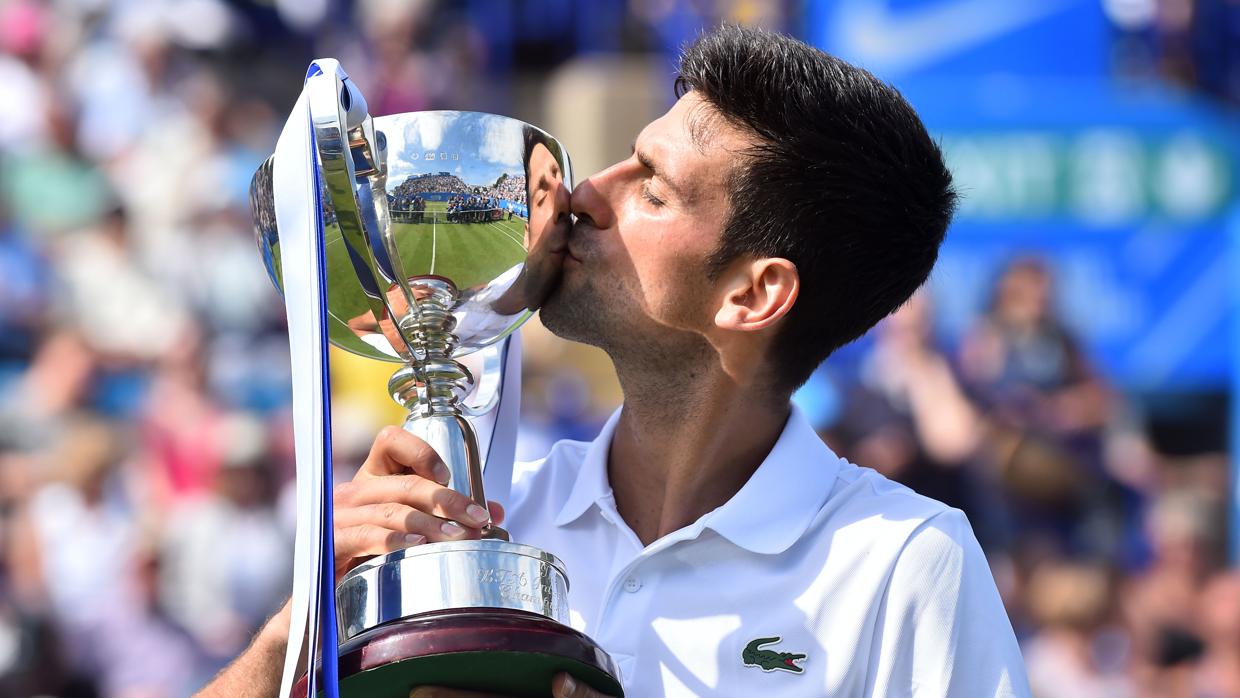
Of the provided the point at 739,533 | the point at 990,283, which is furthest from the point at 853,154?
the point at 990,283

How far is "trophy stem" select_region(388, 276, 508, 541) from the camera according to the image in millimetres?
2279

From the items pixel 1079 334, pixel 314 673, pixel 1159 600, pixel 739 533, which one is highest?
pixel 1079 334

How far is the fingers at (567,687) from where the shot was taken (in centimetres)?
204

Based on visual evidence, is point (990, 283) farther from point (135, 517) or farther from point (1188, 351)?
point (135, 517)

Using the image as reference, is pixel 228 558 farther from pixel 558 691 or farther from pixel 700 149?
pixel 558 691

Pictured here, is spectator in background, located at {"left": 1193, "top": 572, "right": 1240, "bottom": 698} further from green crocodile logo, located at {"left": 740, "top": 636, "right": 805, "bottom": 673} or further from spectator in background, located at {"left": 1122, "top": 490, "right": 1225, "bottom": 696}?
green crocodile logo, located at {"left": 740, "top": 636, "right": 805, "bottom": 673}

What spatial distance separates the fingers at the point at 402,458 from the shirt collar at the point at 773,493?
39cm

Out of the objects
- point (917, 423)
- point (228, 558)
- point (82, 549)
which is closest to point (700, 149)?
point (917, 423)

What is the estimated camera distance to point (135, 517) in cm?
653

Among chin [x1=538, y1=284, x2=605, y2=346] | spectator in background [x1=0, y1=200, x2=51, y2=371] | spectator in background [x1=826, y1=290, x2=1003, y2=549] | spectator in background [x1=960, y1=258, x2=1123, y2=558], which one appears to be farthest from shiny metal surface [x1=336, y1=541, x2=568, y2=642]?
spectator in background [x1=0, y1=200, x2=51, y2=371]

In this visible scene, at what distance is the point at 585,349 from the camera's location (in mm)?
8086

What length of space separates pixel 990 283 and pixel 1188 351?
1241 millimetres

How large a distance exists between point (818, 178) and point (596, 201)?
1.07 feet

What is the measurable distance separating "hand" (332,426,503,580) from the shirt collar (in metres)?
0.32
